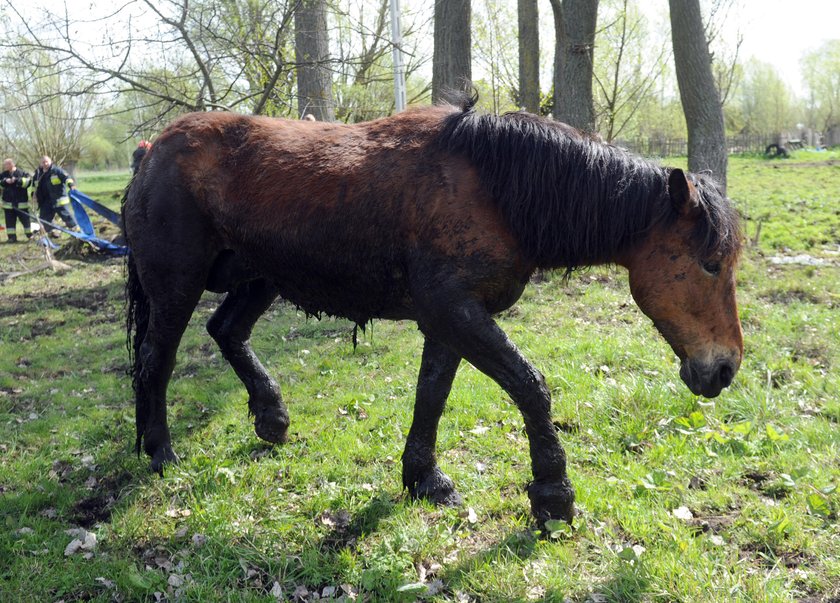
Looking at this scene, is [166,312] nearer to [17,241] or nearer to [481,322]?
[481,322]

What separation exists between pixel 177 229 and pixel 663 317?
9.67ft

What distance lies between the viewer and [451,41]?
374 inches

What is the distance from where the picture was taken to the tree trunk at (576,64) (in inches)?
348

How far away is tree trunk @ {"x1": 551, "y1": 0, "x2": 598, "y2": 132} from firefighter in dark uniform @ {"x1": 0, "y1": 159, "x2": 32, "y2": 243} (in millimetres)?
15070

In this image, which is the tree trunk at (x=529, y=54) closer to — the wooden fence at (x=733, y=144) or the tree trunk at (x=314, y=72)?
the tree trunk at (x=314, y=72)

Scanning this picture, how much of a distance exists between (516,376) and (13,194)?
761 inches

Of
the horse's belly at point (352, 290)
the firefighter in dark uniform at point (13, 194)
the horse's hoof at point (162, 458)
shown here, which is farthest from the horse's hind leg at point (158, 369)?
the firefighter in dark uniform at point (13, 194)

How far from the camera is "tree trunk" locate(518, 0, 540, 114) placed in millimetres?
12531

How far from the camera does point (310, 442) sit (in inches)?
187

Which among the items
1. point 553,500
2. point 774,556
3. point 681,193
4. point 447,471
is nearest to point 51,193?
point 447,471

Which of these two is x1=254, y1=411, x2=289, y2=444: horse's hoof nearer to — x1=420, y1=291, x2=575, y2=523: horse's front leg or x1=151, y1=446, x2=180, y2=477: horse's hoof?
x1=151, y1=446, x2=180, y2=477: horse's hoof

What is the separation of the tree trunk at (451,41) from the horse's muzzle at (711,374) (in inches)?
280

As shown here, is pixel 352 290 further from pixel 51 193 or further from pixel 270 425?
pixel 51 193

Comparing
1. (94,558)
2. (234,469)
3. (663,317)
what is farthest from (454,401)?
(94,558)
